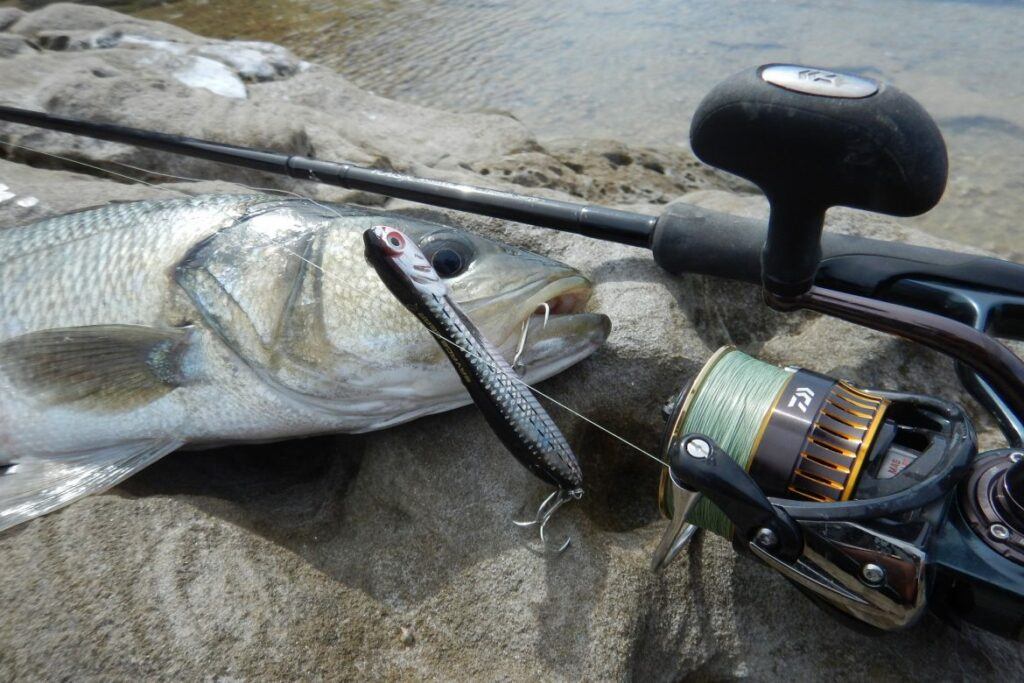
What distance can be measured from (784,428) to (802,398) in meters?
0.09

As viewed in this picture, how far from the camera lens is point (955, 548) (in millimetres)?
1380

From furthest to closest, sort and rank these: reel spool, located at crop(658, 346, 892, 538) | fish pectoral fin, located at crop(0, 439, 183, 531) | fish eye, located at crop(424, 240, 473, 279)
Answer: fish eye, located at crop(424, 240, 473, 279) < fish pectoral fin, located at crop(0, 439, 183, 531) < reel spool, located at crop(658, 346, 892, 538)

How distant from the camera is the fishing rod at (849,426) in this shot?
117 cm

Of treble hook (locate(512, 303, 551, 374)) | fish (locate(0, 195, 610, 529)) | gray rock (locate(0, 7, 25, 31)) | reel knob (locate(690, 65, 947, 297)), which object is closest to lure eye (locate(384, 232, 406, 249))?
fish (locate(0, 195, 610, 529))

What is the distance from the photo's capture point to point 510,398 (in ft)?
5.23

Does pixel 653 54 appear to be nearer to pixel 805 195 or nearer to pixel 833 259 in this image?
pixel 833 259

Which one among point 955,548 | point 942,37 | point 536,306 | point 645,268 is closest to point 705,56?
point 942,37

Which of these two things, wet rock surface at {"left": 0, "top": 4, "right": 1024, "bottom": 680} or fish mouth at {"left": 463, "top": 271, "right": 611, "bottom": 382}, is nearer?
wet rock surface at {"left": 0, "top": 4, "right": 1024, "bottom": 680}

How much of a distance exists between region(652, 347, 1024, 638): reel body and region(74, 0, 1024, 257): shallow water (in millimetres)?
3974

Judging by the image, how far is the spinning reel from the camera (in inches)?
45.9

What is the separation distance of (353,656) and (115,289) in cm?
122

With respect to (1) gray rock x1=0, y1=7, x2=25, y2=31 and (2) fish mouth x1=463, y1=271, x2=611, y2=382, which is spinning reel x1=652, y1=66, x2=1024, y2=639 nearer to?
(2) fish mouth x1=463, y1=271, x2=611, y2=382

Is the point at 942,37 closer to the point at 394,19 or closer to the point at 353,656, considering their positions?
the point at 394,19

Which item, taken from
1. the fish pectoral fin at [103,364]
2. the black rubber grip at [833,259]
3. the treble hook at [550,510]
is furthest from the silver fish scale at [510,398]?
the black rubber grip at [833,259]
